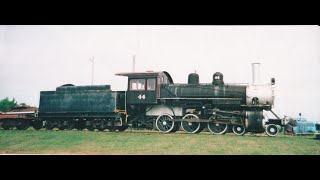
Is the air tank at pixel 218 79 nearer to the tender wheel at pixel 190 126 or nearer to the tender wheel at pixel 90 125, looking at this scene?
the tender wheel at pixel 190 126

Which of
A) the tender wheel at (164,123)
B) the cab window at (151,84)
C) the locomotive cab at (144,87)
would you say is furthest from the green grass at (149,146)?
the cab window at (151,84)

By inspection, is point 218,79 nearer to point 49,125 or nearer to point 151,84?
point 151,84

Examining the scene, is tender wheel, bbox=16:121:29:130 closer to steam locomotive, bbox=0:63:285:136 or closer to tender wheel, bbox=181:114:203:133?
steam locomotive, bbox=0:63:285:136

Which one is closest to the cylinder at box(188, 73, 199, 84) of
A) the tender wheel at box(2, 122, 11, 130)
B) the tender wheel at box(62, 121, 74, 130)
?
the tender wheel at box(62, 121, 74, 130)

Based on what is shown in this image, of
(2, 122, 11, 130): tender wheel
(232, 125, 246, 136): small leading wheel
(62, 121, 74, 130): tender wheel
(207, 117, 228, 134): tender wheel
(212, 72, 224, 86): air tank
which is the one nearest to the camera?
(232, 125, 246, 136): small leading wheel

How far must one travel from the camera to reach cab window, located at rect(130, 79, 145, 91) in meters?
14.4

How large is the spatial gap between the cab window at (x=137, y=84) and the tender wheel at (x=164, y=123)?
1.65 metres

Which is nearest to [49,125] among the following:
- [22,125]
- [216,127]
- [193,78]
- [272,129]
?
[22,125]

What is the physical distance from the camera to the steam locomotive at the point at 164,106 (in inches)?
513

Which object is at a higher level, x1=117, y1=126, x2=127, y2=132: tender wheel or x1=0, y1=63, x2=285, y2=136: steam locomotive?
x1=0, y1=63, x2=285, y2=136: steam locomotive

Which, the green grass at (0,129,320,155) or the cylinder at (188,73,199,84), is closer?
the green grass at (0,129,320,155)

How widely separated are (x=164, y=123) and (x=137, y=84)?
7.50ft

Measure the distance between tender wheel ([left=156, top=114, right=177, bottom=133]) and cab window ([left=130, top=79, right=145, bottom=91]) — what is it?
64.9 inches
